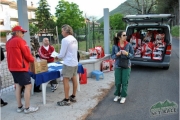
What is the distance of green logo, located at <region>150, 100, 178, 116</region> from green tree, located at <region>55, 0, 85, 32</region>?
102 ft

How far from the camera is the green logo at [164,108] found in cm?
377

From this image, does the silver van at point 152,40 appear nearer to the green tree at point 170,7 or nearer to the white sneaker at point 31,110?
the white sneaker at point 31,110

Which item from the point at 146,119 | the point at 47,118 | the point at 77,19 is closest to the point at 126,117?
the point at 146,119

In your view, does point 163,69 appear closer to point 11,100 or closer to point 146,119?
point 146,119

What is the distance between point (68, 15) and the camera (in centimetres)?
3525

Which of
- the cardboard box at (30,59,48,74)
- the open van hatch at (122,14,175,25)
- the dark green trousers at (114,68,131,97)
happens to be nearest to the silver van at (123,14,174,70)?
the open van hatch at (122,14,175,25)

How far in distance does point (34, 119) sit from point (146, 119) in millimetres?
2087

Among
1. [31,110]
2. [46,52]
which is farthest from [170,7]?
[31,110]

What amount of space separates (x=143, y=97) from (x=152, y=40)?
3.69 m

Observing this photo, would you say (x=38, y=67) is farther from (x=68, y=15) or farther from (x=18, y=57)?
(x=68, y=15)

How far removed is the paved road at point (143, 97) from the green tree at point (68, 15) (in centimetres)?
2902

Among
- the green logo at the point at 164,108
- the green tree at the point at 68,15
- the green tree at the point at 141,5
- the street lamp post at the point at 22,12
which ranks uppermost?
the green tree at the point at 141,5

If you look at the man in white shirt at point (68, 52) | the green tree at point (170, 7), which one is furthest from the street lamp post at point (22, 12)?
the green tree at point (170, 7)

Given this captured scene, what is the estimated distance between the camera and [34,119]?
11.6ft
